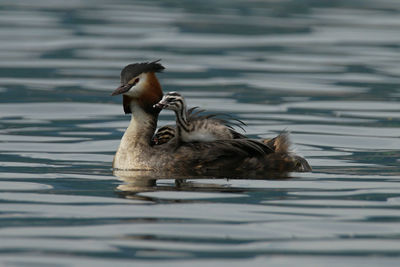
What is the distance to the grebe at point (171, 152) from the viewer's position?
39.2ft

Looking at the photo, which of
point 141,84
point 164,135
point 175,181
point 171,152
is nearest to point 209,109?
point 164,135

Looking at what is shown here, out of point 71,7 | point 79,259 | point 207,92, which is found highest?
point 71,7

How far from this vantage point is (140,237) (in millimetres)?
9055

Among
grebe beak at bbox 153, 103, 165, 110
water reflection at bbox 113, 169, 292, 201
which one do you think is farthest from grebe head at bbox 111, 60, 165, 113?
water reflection at bbox 113, 169, 292, 201

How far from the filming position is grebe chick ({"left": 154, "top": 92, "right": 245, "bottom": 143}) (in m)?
11.9

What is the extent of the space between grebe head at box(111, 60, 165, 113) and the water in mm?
848

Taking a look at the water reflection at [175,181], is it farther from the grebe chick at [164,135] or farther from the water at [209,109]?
the grebe chick at [164,135]

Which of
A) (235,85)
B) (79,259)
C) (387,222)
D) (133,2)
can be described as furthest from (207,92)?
(133,2)

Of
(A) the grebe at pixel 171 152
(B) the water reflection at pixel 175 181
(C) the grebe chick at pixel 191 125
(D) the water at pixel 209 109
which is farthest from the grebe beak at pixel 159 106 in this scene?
(D) the water at pixel 209 109

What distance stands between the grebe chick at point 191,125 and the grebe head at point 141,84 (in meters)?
0.34

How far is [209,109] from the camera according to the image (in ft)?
57.3

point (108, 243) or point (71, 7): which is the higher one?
point (71, 7)

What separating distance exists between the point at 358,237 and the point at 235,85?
→ 36.0ft

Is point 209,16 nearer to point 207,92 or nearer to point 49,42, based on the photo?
point 49,42
